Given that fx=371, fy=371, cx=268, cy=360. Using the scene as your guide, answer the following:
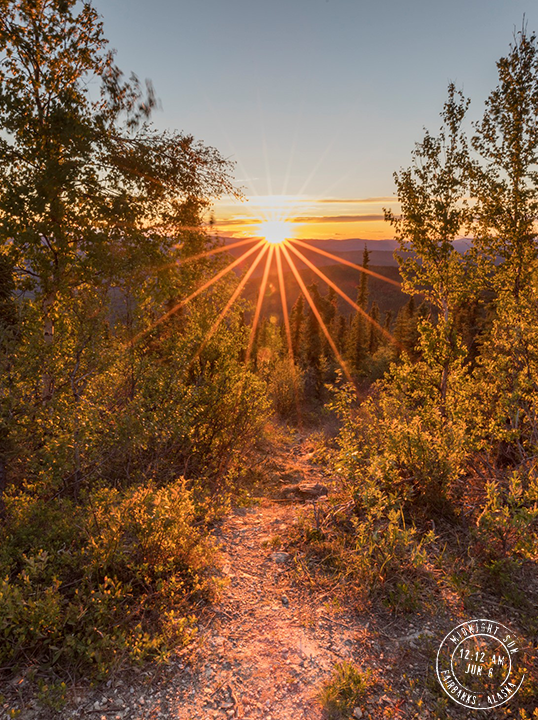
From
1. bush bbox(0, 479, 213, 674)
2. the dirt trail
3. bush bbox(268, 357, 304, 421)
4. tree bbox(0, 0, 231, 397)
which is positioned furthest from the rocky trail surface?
bush bbox(268, 357, 304, 421)

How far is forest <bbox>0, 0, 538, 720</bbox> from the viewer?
454 cm

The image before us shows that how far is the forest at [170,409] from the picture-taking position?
14.9ft

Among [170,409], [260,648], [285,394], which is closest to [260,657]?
[260,648]

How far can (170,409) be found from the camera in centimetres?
732

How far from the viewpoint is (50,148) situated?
7348 millimetres

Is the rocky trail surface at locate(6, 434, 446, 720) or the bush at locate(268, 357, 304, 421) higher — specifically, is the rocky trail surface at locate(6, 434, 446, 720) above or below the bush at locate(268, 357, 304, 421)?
above

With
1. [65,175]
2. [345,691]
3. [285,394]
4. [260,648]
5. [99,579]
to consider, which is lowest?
[285,394]

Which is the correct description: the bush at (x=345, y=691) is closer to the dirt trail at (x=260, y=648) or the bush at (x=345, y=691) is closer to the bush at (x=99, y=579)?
A: the dirt trail at (x=260, y=648)

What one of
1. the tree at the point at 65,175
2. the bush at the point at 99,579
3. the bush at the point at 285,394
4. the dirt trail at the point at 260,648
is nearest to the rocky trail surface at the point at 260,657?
the dirt trail at the point at 260,648

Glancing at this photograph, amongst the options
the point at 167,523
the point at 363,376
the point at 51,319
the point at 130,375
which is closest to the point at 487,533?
the point at 167,523

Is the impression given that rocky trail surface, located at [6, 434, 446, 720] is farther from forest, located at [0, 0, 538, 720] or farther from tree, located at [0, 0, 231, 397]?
tree, located at [0, 0, 231, 397]

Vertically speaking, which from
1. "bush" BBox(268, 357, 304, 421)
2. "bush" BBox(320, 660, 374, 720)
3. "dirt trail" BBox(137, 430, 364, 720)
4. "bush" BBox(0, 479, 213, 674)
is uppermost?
"bush" BBox(0, 479, 213, 674)

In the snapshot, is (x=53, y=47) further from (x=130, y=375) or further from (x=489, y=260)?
(x=489, y=260)

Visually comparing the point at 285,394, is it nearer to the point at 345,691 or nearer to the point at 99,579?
the point at 99,579
